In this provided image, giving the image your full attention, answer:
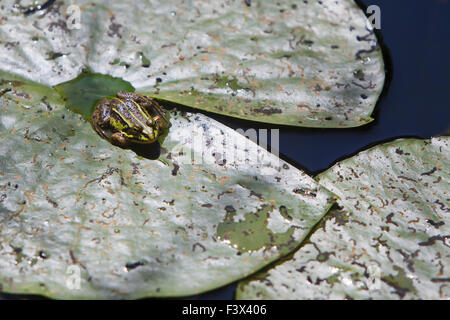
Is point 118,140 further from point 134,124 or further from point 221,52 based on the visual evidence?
point 221,52

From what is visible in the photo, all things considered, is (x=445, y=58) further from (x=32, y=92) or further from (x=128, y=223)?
(x=32, y=92)

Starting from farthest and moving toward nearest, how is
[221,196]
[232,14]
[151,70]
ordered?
[232,14]
[151,70]
[221,196]

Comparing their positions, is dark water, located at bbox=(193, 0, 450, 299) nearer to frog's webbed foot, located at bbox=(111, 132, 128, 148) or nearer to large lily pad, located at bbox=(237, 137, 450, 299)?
large lily pad, located at bbox=(237, 137, 450, 299)

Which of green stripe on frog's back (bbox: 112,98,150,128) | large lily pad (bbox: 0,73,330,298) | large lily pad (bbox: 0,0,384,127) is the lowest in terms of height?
large lily pad (bbox: 0,73,330,298)

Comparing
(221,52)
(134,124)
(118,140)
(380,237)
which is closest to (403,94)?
(380,237)

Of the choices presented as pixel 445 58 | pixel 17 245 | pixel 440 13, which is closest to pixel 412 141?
pixel 445 58

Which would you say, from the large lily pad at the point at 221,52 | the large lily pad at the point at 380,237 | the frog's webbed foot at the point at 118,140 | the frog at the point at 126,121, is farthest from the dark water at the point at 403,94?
the frog's webbed foot at the point at 118,140

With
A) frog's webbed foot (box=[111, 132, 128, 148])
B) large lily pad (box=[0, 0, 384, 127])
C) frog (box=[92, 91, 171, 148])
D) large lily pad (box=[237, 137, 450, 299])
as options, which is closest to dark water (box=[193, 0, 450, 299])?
large lily pad (box=[0, 0, 384, 127])
